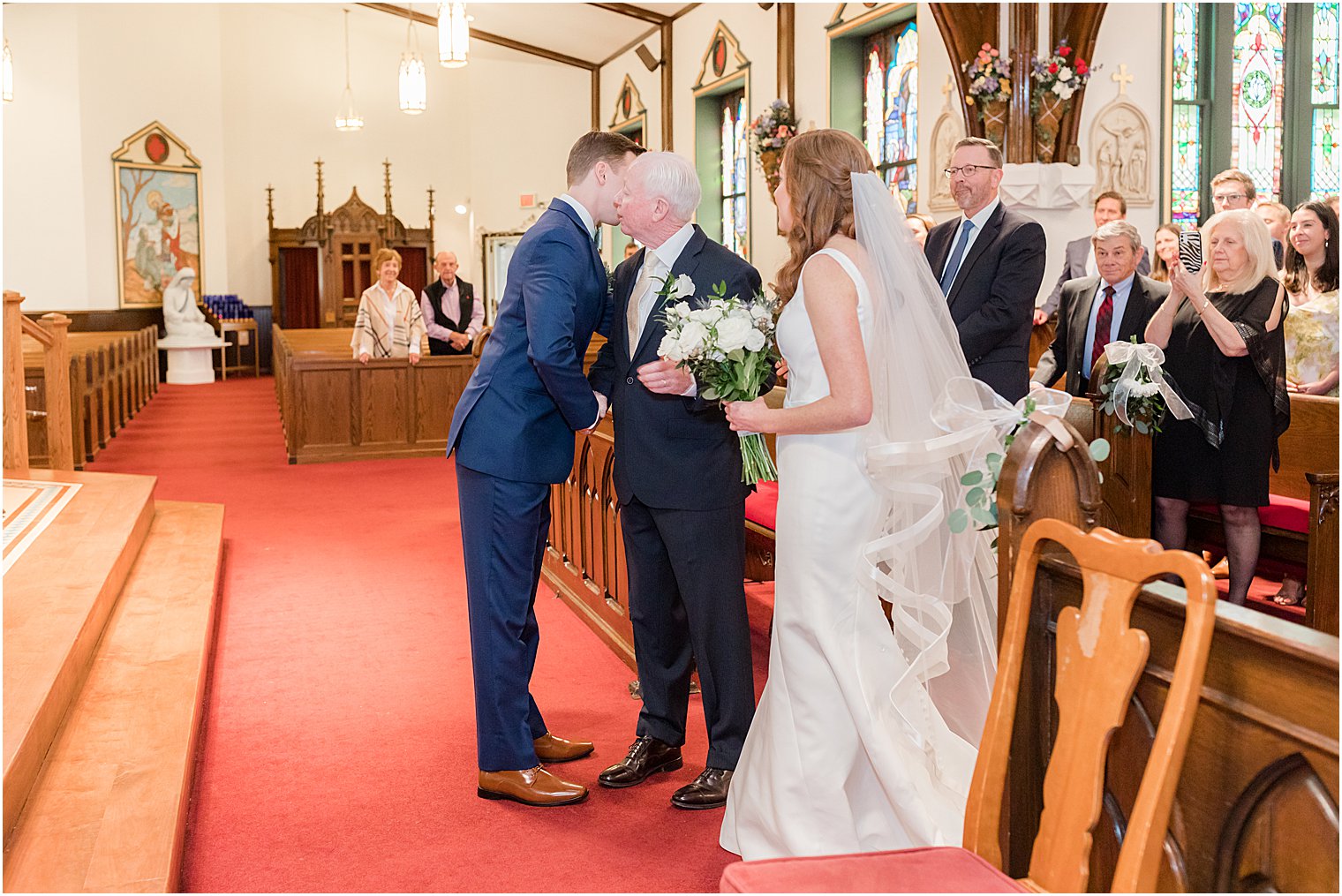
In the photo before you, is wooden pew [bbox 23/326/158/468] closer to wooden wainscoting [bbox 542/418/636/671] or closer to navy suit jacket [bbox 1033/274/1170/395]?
wooden wainscoting [bbox 542/418/636/671]

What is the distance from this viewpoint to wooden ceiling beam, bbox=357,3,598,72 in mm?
15484

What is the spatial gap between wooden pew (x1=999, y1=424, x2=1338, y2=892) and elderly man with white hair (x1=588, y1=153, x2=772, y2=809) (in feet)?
3.37

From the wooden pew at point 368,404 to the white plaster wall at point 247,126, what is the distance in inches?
296

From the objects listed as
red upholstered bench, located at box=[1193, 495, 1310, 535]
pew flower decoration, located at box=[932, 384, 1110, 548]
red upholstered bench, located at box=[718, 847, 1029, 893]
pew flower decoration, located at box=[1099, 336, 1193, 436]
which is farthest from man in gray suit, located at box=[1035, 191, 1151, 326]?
red upholstered bench, located at box=[718, 847, 1029, 893]

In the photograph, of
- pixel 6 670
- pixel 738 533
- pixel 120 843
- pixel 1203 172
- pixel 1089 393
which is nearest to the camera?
pixel 120 843

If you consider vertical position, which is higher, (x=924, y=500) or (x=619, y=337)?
(x=619, y=337)

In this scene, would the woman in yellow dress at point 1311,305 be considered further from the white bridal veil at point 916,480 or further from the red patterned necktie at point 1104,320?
the white bridal veil at point 916,480

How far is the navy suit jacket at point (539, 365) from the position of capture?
9.11 feet

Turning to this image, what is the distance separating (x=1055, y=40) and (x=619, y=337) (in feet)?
17.1

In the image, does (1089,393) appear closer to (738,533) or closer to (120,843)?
(738,533)

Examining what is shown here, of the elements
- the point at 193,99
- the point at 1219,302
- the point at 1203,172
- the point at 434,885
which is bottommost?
the point at 434,885

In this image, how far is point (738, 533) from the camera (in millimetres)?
2918

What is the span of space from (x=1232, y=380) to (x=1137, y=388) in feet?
1.53

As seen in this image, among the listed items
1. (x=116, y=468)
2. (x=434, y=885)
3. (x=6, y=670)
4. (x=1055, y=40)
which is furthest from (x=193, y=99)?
(x=434, y=885)
